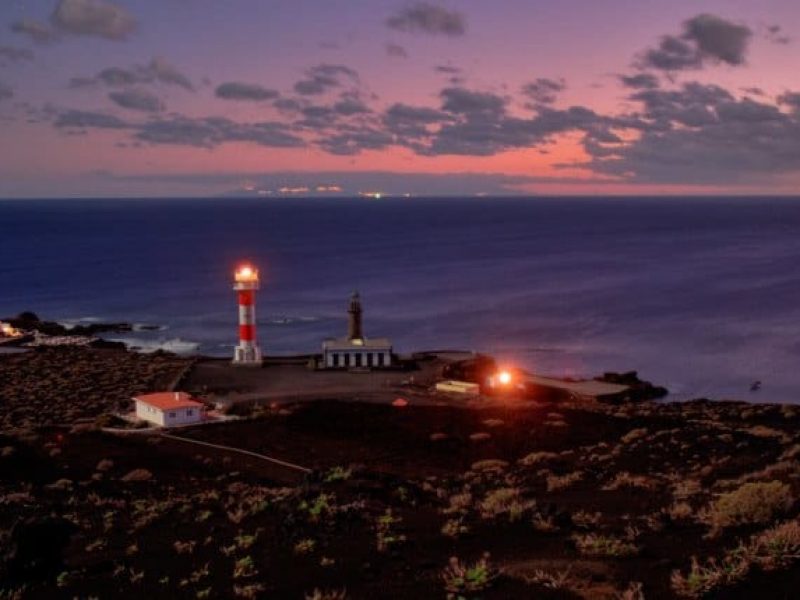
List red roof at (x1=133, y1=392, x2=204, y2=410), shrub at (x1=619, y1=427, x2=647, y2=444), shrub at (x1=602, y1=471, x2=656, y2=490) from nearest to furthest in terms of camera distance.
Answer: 1. shrub at (x1=602, y1=471, x2=656, y2=490)
2. shrub at (x1=619, y1=427, x2=647, y2=444)
3. red roof at (x1=133, y1=392, x2=204, y2=410)

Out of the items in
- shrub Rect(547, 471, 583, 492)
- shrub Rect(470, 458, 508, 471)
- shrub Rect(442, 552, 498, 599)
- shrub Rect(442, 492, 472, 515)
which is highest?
shrub Rect(442, 552, 498, 599)

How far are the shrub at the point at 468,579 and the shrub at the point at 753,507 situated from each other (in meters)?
3.48

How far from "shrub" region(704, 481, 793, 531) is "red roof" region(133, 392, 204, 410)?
27880 millimetres

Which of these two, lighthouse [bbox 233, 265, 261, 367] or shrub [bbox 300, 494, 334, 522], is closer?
shrub [bbox 300, 494, 334, 522]

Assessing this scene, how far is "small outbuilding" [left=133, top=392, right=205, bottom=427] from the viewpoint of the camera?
115 feet

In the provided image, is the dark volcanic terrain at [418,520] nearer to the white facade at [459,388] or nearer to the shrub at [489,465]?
the shrub at [489,465]

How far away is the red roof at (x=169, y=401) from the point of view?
116 feet

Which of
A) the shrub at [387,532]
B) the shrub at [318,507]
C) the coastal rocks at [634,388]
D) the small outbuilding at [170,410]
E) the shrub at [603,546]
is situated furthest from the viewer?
the coastal rocks at [634,388]

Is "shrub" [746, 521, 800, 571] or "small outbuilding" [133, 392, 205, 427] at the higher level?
"shrub" [746, 521, 800, 571]

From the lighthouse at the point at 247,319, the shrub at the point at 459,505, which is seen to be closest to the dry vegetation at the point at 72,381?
the lighthouse at the point at 247,319

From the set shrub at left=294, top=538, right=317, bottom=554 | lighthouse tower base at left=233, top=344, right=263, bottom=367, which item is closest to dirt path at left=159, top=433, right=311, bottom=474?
shrub at left=294, top=538, right=317, bottom=554

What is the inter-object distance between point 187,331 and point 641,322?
4596cm

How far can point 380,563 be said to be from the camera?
35.0 feet

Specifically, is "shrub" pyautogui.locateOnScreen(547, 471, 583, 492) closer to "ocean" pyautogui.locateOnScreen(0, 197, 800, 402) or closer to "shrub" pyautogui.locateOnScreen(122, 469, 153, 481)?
"shrub" pyautogui.locateOnScreen(122, 469, 153, 481)
